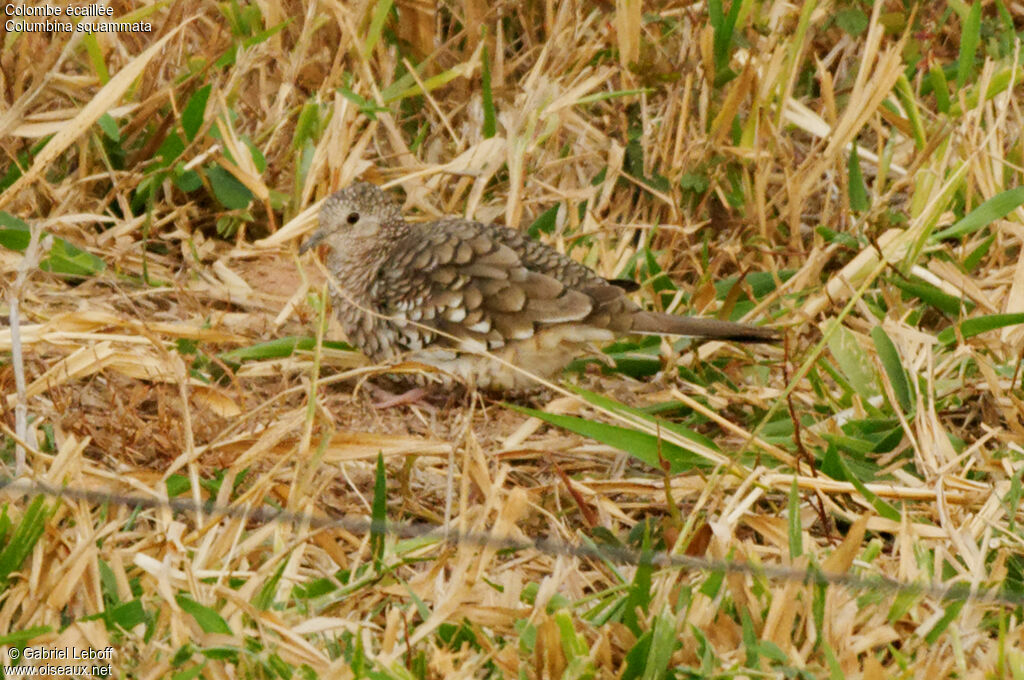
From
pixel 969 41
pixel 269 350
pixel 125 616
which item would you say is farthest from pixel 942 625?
pixel 969 41

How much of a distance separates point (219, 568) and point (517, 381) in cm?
120

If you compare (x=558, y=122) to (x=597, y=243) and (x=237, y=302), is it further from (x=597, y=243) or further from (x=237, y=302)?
(x=237, y=302)

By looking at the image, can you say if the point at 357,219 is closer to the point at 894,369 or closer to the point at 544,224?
the point at 544,224

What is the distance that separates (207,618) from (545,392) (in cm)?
169

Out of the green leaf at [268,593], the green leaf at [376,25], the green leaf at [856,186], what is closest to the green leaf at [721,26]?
the green leaf at [856,186]

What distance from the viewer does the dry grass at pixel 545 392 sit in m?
2.76

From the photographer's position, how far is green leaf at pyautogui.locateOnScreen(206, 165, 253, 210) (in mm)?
4668

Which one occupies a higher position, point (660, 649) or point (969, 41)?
point (969, 41)

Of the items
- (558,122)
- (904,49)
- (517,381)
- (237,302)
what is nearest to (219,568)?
(517,381)

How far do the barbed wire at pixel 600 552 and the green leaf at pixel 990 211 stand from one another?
57.8 inches

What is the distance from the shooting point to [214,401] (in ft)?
12.2

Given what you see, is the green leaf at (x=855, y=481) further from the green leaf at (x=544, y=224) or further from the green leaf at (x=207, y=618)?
the green leaf at (x=544, y=224)

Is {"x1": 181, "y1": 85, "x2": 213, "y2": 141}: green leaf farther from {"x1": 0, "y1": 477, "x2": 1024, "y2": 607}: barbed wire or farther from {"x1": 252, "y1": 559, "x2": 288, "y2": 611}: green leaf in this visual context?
{"x1": 252, "y1": 559, "x2": 288, "y2": 611}: green leaf

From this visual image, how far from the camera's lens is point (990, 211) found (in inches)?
166
